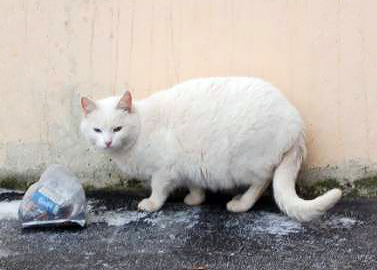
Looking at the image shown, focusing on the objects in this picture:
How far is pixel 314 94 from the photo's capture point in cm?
420

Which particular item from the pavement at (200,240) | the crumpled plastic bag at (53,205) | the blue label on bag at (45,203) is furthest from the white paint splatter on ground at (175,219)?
the blue label on bag at (45,203)

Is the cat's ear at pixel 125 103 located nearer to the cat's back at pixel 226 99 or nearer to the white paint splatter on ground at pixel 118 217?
the cat's back at pixel 226 99

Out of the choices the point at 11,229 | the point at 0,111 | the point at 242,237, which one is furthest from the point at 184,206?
the point at 0,111

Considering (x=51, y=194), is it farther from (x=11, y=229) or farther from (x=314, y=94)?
(x=314, y=94)

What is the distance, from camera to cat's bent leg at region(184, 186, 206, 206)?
14.0 ft

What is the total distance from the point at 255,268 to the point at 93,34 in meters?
1.96

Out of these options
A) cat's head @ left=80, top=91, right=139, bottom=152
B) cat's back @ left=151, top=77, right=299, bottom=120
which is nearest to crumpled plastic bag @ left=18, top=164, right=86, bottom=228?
cat's head @ left=80, top=91, right=139, bottom=152

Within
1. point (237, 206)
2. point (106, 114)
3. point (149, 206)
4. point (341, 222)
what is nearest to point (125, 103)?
point (106, 114)

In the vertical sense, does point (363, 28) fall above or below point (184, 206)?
above

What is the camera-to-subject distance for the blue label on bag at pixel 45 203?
12.8 feet

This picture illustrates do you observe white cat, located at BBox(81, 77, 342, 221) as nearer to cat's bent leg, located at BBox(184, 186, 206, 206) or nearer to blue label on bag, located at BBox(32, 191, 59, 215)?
cat's bent leg, located at BBox(184, 186, 206, 206)

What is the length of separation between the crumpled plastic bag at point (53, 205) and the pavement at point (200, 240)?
58 mm

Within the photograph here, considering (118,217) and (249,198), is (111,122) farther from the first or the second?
(249,198)

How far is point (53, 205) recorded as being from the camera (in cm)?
390
